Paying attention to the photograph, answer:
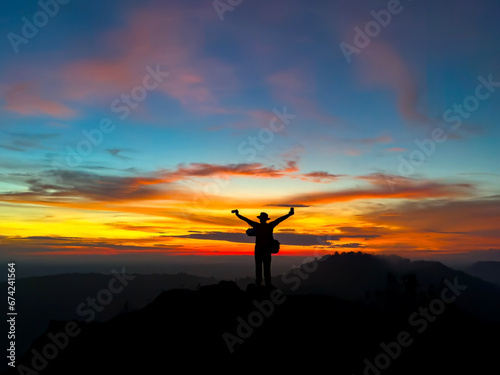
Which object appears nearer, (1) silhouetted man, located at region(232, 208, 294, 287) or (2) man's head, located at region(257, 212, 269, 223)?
(1) silhouetted man, located at region(232, 208, 294, 287)

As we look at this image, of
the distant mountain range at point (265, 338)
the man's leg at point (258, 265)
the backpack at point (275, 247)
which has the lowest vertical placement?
the distant mountain range at point (265, 338)

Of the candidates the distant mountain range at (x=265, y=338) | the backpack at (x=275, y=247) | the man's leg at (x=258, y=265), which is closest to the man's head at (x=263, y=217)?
the backpack at (x=275, y=247)

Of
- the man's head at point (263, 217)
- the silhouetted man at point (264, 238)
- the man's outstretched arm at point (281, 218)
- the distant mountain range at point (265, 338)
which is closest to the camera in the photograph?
the distant mountain range at point (265, 338)

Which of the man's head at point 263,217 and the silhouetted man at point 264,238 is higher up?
the man's head at point 263,217

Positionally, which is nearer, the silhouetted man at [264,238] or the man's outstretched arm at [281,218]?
the man's outstretched arm at [281,218]

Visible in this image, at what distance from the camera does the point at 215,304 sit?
1783 centimetres

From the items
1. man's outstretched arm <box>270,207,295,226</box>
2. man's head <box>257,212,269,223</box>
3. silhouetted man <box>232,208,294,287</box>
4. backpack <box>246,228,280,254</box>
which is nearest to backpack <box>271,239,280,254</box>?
backpack <box>246,228,280,254</box>

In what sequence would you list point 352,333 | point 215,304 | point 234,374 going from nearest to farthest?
point 234,374 → point 352,333 → point 215,304

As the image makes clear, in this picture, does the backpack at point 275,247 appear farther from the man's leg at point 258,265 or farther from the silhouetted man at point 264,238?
the man's leg at point 258,265

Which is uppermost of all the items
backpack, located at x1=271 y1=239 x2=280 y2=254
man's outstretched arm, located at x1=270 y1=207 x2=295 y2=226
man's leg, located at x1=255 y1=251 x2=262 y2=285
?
man's outstretched arm, located at x1=270 y1=207 x2=295 y2=226

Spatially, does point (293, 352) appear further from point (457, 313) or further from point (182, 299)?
point (457, 313)

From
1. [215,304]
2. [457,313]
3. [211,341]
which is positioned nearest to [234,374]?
[211,341]

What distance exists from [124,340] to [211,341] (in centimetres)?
405

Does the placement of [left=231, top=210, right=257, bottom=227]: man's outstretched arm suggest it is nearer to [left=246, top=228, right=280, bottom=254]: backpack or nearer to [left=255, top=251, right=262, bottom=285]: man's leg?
[left=246, top=228, right=280, bottom=254]: backpack
